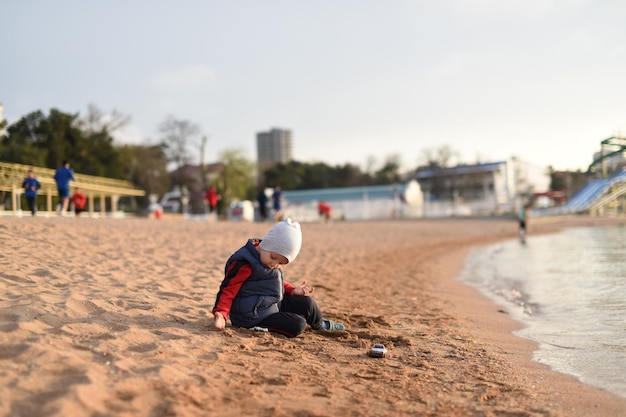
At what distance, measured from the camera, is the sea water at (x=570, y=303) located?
14.8ft

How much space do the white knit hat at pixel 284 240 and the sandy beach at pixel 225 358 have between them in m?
0.71

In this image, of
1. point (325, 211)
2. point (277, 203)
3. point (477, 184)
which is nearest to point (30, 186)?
point (277, 203)

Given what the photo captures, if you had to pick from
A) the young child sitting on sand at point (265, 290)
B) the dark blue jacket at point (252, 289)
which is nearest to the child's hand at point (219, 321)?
the young child sitting on sand at point (265, 290)

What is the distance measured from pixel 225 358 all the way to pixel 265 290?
0.95 m

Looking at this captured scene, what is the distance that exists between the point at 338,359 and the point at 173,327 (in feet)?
4.48

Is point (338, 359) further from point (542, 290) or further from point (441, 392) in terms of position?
point (542, 290)

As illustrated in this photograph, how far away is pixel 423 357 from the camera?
429cm

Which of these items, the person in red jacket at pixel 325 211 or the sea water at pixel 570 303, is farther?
the person in red jacket at pixel 325 211

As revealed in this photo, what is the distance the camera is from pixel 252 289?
15.0 ft

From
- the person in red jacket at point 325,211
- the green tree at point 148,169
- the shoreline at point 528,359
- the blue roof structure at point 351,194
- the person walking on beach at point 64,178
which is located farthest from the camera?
the blue roof structure at point 351,194

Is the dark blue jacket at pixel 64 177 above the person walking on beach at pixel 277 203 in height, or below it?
above

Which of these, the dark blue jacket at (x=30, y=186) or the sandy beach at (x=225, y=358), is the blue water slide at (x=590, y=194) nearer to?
the dark blue jacket at (x=30, y=186)

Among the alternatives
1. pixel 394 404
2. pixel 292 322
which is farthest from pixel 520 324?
pixel 394 404

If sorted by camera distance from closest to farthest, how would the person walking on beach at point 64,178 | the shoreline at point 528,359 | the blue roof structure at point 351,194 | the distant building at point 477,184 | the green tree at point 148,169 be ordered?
1. the shoreline at point 528,359
2. the person walking on beach at point 64,178
3. the green tree at point 148,169
4. the blue roof structure at point 351,194
5. the distant building at point 477,184
